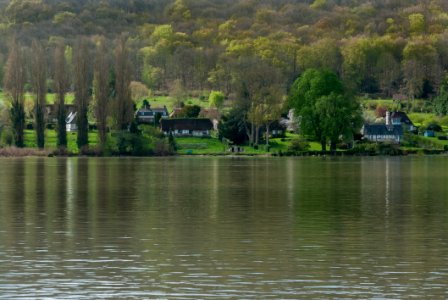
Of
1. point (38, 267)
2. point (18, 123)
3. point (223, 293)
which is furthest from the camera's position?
point (18, 123)

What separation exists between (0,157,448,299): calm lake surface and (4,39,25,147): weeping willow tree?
164 ft

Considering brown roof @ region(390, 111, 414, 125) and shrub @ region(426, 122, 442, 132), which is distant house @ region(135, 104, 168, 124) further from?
shrub @ region(426, 122, 442, 132)

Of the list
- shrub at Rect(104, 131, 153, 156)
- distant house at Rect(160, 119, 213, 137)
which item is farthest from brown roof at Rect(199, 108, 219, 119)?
shrub at Rect(104, 131, 153, 156)

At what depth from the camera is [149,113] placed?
13212 centimetres

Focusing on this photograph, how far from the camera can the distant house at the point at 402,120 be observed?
12484cm

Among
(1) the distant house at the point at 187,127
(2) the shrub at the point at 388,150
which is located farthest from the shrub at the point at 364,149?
(1) the distant house at the point at 187,127

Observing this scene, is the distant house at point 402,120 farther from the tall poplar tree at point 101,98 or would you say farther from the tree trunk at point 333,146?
the tall poplar tree at point 101,98

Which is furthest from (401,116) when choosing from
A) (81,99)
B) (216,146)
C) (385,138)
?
(81,99)

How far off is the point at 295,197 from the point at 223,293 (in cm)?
2449

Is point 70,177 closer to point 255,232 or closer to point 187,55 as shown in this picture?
point 255,232

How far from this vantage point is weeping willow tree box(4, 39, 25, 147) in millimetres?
102000

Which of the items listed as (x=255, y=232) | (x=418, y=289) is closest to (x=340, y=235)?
(x=255, y=232)

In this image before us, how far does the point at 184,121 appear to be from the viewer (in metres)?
123

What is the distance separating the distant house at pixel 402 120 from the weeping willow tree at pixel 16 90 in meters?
44.5
